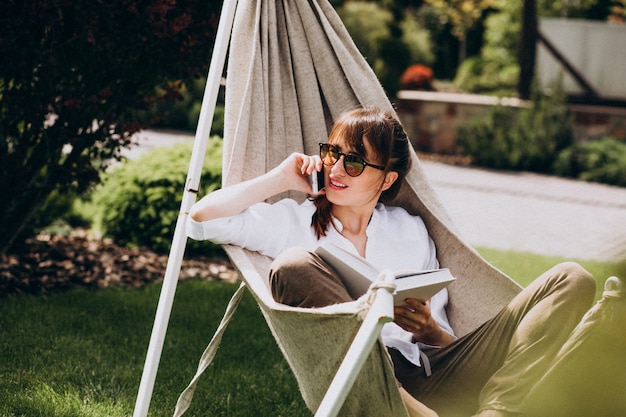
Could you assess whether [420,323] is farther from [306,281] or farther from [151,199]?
[151,199]

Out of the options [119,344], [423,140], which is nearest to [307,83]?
[119,344]

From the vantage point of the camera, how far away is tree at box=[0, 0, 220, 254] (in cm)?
355

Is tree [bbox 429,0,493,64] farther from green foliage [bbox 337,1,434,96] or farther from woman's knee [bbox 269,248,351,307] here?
woman's knee [bbox 269,248,351,307]

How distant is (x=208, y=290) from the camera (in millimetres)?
4383

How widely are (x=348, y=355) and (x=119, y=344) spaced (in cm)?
186

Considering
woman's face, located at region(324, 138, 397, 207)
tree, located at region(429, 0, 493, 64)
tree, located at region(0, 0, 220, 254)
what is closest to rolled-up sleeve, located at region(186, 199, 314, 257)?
woman's face, located at region(324, 138, 397, 207)

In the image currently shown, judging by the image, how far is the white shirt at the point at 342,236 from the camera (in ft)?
8.08

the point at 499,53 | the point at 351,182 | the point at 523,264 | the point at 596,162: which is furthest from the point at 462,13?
the point at 351,182

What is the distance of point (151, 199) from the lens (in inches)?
192

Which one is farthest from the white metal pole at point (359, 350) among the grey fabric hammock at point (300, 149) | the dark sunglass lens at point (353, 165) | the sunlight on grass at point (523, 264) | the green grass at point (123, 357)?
the sunlight on grass at point (523, 264)

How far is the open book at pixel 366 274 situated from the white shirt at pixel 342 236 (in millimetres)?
296

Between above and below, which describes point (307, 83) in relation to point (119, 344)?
above

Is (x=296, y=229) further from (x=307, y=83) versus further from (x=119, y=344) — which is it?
(x=119, y=344)

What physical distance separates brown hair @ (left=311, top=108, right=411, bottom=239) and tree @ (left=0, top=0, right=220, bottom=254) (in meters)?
1.33
